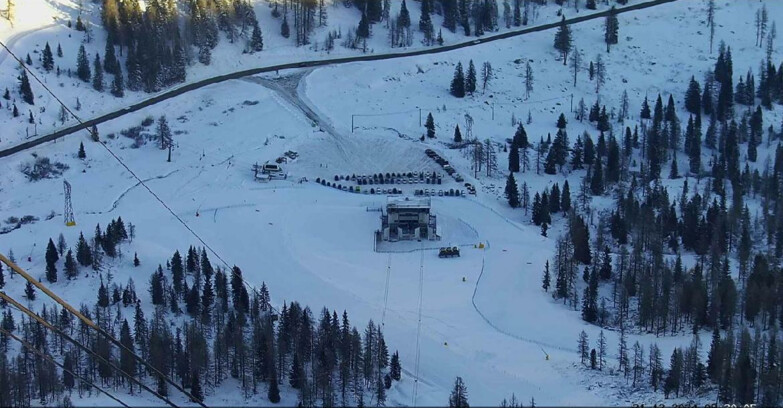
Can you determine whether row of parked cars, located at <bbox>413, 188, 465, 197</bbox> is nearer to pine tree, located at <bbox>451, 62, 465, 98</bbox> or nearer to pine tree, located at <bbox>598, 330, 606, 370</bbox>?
pine tree, located at <bbox>451, 62, 465, 98</bbox>

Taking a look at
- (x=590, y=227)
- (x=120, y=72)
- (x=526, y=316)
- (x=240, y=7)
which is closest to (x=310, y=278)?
(x=526, y=316)

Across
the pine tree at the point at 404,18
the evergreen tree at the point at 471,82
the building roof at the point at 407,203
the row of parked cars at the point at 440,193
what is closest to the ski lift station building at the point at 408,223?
the building roof at the point at 407,203

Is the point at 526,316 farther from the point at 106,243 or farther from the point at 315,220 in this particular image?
the point at 106,243

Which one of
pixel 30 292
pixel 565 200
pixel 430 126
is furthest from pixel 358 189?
pixel 30 292

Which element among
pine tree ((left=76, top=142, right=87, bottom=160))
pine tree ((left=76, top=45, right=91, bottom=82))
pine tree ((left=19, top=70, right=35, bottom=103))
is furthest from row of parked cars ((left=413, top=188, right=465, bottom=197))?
pine tree ((left=19, top=70, right=35, bottom=103))

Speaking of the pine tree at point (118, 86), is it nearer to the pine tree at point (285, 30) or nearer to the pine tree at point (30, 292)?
the pine tree at point (285, 30)

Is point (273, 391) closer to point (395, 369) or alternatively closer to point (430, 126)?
point (395, 369)
